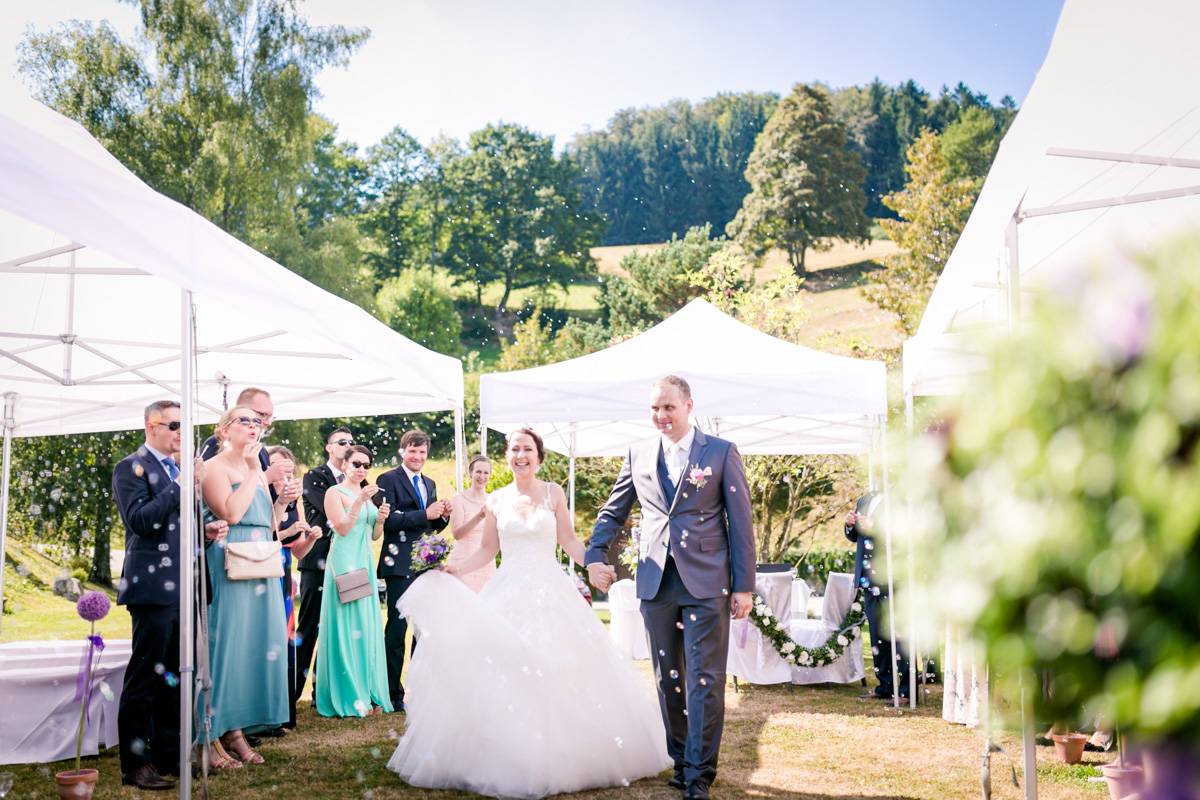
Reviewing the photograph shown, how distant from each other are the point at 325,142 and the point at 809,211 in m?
22.4

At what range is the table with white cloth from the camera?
5.09 meters

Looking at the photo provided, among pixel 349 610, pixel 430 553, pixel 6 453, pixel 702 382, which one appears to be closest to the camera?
pixel 430 553

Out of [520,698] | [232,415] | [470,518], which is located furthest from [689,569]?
[470,518]

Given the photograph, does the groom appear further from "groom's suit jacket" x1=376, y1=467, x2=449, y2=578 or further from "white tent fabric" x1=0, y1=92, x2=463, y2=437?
"groom's suit jacket" x1=376, y1=467, x2=449, y2=578

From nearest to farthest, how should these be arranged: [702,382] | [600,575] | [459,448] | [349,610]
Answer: [600,575], [349,610], [702,382], [459,448]

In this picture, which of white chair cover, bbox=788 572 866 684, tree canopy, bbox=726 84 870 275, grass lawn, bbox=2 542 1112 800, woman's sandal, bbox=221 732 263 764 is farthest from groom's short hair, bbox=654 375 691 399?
tree canopy, bbox=726 84 870 275

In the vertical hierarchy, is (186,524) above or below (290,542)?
above

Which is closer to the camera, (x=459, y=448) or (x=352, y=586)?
(x=352, y=586)

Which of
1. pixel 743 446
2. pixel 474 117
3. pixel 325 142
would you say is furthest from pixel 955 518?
pixel 474 117

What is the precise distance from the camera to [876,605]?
8.05 meters

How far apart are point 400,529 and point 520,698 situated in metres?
2.69

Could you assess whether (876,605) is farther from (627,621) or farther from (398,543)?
(398,543)

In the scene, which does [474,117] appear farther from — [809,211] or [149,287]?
[149,287]

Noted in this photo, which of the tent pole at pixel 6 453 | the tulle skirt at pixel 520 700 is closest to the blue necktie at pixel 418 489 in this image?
the tulle skirt at pixel 520 700
